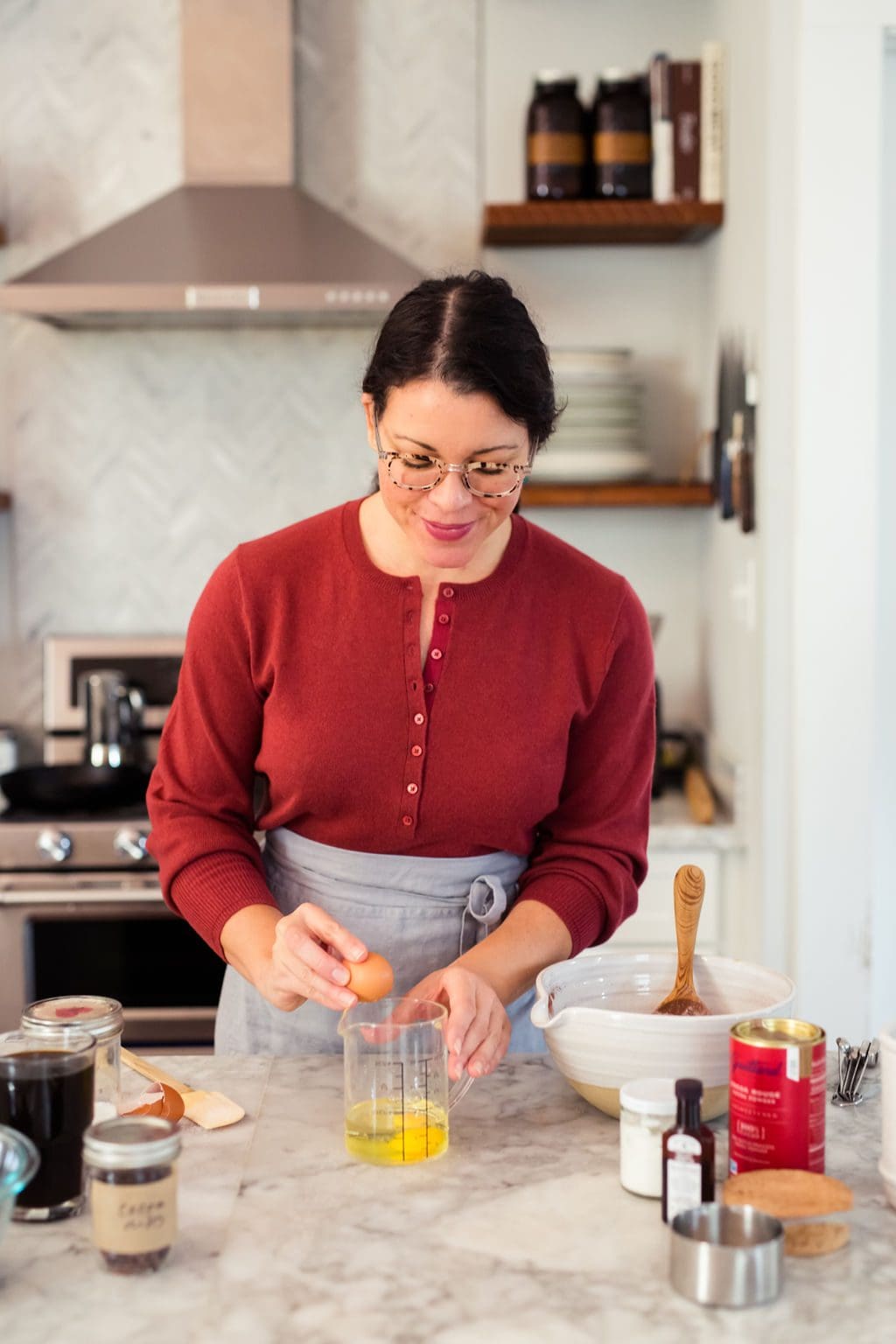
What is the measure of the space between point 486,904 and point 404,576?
366 mm

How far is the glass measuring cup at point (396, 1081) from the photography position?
115 cm

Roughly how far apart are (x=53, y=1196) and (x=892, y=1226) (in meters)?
0.61

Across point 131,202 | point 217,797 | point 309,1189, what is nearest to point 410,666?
point 217,797

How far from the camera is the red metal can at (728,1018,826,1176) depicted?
3.49 ft

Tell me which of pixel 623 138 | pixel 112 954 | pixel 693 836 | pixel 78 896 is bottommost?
pixel 112 954

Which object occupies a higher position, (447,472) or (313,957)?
(447,472)

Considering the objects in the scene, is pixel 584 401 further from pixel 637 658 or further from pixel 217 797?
pixel 217 797

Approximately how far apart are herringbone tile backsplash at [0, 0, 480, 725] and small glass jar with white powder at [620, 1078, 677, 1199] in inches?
83.7

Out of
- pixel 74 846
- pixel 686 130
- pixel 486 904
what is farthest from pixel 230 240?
pixel 486 904

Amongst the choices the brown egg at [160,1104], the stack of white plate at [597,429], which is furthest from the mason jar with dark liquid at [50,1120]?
the stack of white plate at [597,429]

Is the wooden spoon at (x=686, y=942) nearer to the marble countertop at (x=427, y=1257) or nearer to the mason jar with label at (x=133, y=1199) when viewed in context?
the marble countertop at (x=427, y=1257)

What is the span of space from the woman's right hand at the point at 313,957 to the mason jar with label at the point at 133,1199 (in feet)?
0.82

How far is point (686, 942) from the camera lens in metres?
1.26

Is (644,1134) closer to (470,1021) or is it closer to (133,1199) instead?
(470,1021)
